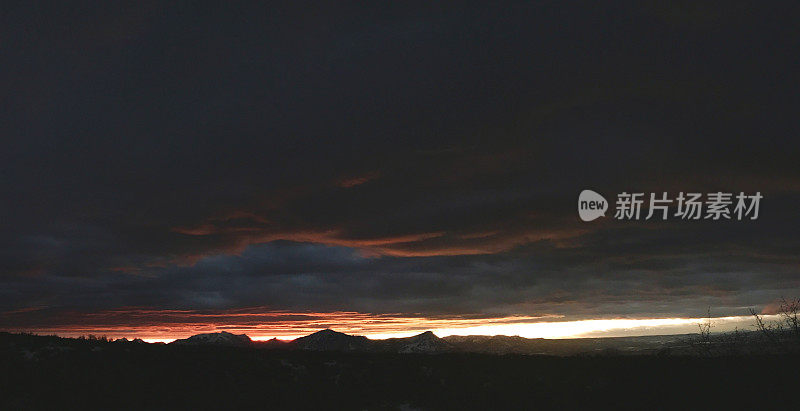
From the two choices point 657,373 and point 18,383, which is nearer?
point 18,383

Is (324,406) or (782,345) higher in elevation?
(782,345)

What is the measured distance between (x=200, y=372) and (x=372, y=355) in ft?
33.5

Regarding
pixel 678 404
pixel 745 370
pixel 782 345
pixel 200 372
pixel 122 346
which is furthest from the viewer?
pixel 122 346

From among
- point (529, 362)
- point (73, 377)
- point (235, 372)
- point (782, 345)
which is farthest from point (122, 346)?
point (782, 345)

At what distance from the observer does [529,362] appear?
30.8 m

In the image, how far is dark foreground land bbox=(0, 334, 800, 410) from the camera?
78.1 ft

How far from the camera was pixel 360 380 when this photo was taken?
92.8 ft

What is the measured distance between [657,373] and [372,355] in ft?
51.3

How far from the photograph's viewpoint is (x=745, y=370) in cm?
2523

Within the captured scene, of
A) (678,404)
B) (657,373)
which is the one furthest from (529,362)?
(678,404)

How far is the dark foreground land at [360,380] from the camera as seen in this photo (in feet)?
78.1

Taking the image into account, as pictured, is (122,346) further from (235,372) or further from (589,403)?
Result: (589,403)

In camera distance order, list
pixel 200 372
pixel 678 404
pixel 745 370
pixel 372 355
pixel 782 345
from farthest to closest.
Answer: pixel 372 355 < pixel 200 372 < pixel 745 370 < pixel 678 404 < pixel 782 345

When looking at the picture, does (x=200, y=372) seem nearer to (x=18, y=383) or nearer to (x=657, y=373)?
(x=18, y=383)
